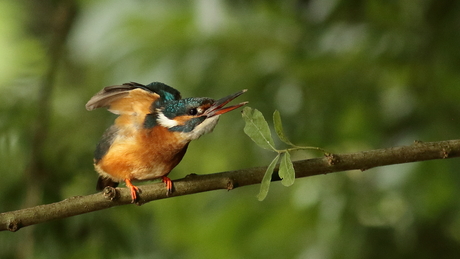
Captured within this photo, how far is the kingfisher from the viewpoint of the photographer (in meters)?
1.48

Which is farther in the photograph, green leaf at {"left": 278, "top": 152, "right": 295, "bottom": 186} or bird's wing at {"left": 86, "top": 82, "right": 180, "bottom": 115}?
bird's wing at {"left": 86, "top": 82, "right": 180, "bottom": 115}

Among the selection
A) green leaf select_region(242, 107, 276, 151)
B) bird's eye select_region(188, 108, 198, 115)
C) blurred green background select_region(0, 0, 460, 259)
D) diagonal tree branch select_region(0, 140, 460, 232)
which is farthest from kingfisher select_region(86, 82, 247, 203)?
blurred green background select_region(0, 0, 460, 259)

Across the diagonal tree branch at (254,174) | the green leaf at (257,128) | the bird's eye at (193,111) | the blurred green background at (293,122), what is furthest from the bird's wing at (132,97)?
the blurred green background at (293,122)

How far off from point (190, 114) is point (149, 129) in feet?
0.72

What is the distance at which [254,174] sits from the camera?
4.23ft

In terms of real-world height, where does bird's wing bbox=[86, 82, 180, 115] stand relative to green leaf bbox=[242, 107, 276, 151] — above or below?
above

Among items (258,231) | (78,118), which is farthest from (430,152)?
(78,118)

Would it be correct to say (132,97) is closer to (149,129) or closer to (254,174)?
(149,129)

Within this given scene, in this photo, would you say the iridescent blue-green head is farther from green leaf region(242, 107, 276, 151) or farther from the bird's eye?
green leaf region(242, 107, 276, 151)

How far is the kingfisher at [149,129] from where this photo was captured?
1476 mm

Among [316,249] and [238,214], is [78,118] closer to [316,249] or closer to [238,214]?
[238,214]

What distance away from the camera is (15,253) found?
2.14m

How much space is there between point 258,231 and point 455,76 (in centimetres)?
118

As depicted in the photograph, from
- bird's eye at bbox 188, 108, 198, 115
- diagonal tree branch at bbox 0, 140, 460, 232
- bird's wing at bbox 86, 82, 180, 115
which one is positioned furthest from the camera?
bird's eye at bbox 188, 108, 198, 115
